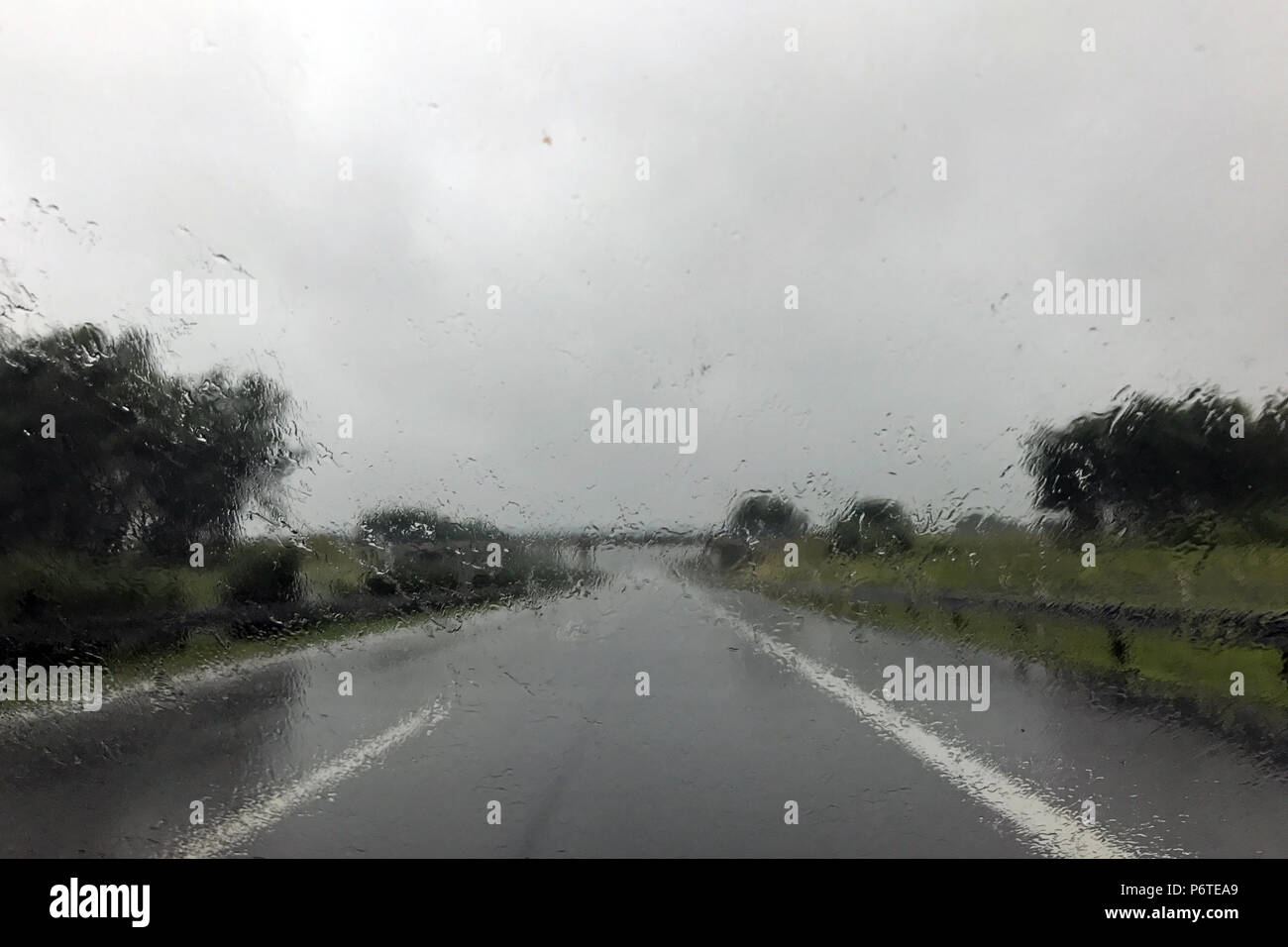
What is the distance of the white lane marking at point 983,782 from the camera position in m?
4.20

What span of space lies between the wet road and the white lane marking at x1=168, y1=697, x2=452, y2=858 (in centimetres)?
2

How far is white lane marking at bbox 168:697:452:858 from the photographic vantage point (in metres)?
4.13

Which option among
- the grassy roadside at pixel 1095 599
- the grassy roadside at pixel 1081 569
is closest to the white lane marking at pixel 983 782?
the grassy roadside at pixel 1095 599

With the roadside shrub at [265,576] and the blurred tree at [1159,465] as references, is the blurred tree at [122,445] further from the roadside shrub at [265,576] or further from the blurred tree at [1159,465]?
the blurred tree at [1159,465]

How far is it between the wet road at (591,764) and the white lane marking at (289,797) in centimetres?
2

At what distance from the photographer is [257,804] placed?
15.3ft

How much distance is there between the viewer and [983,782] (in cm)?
539

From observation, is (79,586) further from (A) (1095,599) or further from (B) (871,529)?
(A) (1095,599)

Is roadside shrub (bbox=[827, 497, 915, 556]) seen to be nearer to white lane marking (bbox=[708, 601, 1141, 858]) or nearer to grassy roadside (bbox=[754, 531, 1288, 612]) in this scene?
grassy roadside (bbox=[754, 531, 1288, 612])

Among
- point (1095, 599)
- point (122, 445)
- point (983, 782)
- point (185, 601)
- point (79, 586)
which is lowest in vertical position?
point (983, 782)

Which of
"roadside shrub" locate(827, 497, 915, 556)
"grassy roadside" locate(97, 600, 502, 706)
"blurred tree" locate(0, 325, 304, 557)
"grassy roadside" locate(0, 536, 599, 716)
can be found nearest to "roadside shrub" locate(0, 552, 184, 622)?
"grassy roadside" locate(0, 536, 599, 716)

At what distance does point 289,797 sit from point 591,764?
209 centimetres

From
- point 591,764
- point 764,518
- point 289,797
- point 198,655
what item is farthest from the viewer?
point 764,518

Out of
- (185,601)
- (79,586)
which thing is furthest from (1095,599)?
(79,586)
